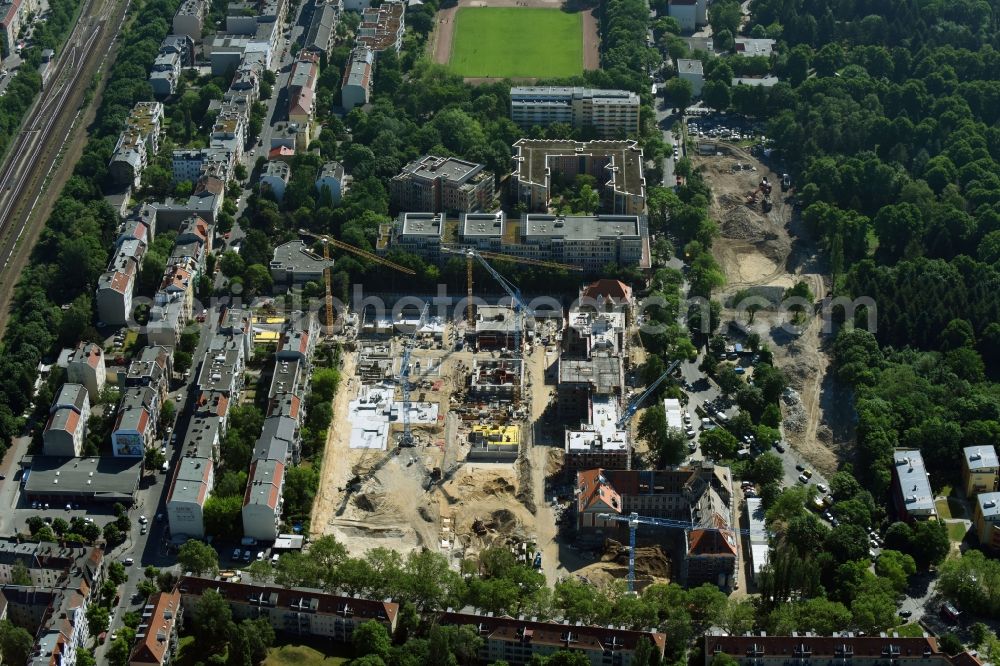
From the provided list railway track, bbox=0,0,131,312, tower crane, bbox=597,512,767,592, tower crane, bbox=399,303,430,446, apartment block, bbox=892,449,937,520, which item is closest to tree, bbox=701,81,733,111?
tower crane, bbox=399,303,430,446

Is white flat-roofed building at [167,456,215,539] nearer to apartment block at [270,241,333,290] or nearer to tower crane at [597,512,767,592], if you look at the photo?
tower crane at [597,512,767,592]

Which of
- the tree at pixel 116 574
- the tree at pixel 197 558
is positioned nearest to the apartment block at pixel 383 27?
the tree at pixel 197 558

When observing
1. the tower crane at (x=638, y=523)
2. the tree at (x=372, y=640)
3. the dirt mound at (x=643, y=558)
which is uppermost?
the tree at (x=372, y=640)

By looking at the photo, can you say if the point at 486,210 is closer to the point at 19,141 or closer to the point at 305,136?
the point at 305,136

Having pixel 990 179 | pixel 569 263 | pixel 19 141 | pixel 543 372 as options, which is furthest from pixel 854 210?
pixel 19 141

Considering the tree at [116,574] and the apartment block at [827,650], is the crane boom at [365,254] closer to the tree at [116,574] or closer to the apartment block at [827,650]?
the tree at [116,574]

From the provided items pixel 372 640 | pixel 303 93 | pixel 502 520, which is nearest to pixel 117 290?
pixel 502 520

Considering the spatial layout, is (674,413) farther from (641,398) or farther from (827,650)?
(827,650)
